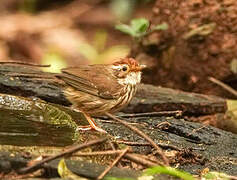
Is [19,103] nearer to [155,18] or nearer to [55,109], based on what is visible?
[55,109]

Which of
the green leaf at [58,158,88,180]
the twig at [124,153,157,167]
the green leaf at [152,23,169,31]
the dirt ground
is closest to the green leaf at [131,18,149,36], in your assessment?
the green leaf at [152,23,169,31]

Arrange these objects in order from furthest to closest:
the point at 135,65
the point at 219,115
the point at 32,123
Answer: the point at 219,115
the point at 135,65
the point at 32,123

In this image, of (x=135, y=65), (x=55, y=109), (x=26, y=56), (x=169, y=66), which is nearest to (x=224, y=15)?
(x=169, y=66)

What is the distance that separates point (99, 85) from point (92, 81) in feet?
0.24

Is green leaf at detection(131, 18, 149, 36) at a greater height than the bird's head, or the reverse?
green leaf at detection(131, 18, 149, 36)

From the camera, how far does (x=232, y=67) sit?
22.7 ft

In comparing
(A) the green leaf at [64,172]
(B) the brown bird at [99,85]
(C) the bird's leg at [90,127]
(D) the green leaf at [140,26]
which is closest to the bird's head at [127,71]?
(B) the brown bird at [99,85]

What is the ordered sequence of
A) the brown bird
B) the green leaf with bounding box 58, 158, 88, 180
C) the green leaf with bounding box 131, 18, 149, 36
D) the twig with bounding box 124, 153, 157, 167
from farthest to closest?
1. the green leaf with bounding box 131, 18, 149, 36
2. the brown bird
3. the twig with bounding box 124, 153, 157, 167
4. the green leaf with bounding box 58, 158, 88, 180

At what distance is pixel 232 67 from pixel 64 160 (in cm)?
389

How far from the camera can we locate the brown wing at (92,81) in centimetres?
516

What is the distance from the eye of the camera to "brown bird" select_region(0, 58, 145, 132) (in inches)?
202

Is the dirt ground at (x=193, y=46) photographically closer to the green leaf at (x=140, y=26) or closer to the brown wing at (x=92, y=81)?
the green leaf at (x=140, y=26)

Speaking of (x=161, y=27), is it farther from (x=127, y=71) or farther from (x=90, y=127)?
(x=90, y=127)

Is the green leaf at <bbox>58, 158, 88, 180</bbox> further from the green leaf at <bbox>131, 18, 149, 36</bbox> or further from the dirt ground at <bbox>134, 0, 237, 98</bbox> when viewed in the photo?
the dirt ground at <bbox>134, 0, 237, 98</bbox>
